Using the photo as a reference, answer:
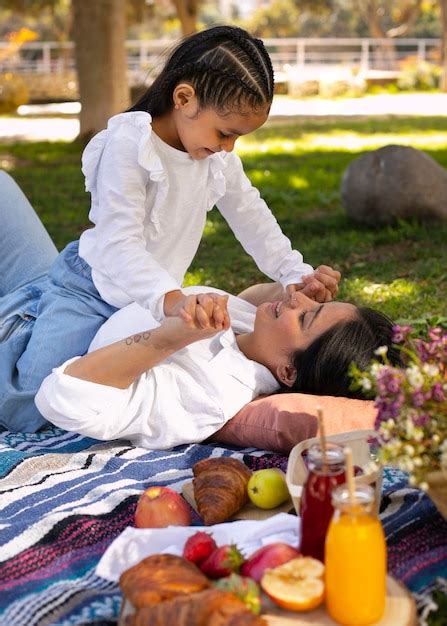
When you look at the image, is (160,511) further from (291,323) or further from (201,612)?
(291,323)

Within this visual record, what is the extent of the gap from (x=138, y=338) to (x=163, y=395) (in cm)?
23

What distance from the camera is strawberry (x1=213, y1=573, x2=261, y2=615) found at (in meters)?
2.13

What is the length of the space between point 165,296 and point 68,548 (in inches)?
35.6

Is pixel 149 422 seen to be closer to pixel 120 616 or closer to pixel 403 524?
pixel 403 524

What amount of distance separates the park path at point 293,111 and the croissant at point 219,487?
12.9 meters

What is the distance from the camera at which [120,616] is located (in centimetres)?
225

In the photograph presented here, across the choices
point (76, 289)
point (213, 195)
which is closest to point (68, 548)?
point (76, 289)

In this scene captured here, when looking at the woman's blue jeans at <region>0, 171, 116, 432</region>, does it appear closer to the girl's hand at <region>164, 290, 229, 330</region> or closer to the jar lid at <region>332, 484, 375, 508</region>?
the girl's hand at <region>164, 290, 229, 330</region>

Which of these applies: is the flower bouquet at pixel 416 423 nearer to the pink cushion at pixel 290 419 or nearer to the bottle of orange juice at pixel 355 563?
the bottle of orange juice at pixel 355 563

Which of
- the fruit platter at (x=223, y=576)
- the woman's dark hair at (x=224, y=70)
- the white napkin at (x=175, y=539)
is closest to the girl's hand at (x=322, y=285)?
the woman's dark hair at (x=224, y=70)

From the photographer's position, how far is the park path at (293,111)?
17.0 m

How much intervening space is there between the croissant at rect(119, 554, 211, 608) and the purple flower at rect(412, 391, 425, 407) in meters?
0.65

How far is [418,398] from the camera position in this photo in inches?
93.6

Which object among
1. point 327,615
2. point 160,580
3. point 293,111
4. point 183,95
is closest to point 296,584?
point 327,615
